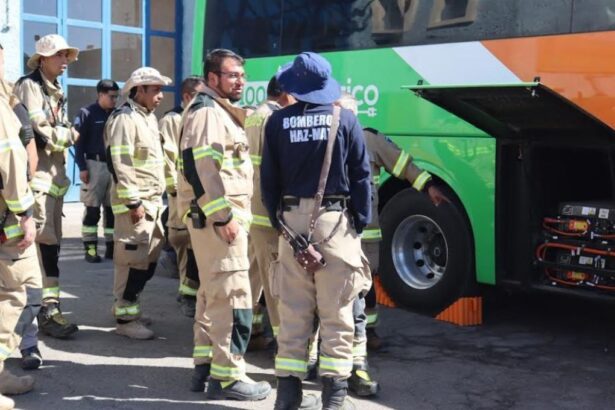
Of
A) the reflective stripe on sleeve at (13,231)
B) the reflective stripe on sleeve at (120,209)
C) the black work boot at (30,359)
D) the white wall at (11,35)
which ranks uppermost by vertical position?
the white wall at (11,35)

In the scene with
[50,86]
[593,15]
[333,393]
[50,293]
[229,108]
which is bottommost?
[333,393]

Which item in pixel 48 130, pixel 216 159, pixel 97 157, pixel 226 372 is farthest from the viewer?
pixel 97 157

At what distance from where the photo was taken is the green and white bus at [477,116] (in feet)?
19.2

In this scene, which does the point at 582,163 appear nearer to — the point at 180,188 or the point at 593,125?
the point at 593,125

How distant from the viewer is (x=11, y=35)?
41.8 feet

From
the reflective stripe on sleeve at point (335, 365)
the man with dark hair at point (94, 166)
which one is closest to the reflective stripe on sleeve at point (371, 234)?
the reflective stripe on sleeve at point (335, 365)

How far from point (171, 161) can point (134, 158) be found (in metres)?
0.95

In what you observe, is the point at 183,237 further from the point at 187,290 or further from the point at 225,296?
the point at 225,296

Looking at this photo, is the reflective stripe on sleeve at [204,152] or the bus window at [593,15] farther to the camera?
the bus window at [593,15]

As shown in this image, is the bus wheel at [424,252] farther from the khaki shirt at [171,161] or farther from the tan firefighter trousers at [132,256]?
the tan firefighter trousers at [132,256]

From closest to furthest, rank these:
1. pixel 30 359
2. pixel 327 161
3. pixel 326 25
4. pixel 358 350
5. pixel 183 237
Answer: pixel 327 161 < pixel 358 350 < pixel 30 359 < pixel 183 237 < pixel 326 25

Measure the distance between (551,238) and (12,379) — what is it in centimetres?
374

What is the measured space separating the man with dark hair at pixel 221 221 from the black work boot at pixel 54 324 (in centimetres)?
148

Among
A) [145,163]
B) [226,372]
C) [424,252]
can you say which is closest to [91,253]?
[145,163]
